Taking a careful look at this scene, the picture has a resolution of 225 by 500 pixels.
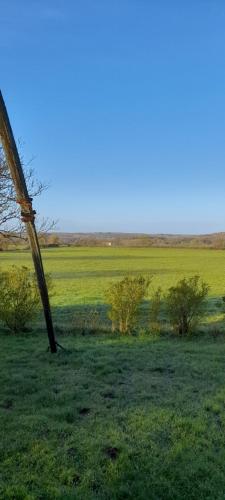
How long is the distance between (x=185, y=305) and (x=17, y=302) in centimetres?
438

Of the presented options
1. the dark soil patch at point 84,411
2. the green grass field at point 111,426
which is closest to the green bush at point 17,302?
the green grass field at point 111,426

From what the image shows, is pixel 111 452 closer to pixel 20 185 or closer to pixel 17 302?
pixel 20 185

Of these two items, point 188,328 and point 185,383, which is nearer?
point 185,383

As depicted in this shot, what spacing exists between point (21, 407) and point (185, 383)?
2.58 m

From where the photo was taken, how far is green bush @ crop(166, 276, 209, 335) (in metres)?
11.2

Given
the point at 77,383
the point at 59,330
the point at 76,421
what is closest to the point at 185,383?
the point at 77,383

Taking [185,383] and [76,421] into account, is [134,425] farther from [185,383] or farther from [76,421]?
[185,383]

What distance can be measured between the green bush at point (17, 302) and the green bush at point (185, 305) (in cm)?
364

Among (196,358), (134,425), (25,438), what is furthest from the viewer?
(196,358)

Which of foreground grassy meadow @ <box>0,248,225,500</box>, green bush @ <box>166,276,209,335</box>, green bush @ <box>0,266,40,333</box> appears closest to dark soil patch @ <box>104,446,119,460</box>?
foreground grassy meadow @ <box>0,248,225,500</box>

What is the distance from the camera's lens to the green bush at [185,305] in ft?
36.7

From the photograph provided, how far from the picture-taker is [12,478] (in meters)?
3.90

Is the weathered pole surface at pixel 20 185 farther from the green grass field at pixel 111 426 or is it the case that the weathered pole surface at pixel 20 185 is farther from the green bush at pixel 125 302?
the green bush at pixel 125 302

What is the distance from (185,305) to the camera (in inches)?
442
